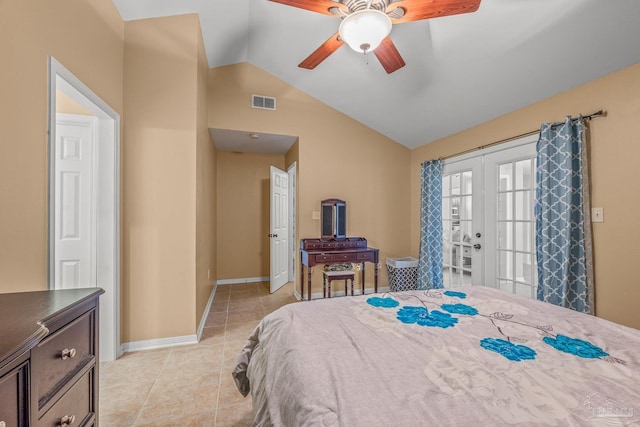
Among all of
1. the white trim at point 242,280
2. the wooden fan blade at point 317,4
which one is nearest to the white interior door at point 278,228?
the white trim at point 242,280

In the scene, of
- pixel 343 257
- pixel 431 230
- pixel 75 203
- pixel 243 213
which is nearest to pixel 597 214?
pixel 431 230

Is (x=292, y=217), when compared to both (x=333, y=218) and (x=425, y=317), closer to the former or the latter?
(x=333, y=218)

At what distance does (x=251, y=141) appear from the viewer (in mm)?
3938

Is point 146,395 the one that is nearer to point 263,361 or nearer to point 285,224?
point 263,361

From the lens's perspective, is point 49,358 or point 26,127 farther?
point 26,127

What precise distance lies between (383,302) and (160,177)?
2.16m

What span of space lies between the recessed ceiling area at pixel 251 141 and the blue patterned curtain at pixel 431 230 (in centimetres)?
194

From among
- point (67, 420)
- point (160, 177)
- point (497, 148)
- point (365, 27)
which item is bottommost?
point (67, 420)

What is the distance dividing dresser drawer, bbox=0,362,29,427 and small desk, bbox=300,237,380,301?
2.74m

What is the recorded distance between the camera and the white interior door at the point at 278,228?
404cm

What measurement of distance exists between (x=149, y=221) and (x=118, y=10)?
1787 millimetres

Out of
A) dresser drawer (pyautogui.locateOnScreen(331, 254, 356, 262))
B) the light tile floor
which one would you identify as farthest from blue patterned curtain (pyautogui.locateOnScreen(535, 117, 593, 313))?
the light tile floor

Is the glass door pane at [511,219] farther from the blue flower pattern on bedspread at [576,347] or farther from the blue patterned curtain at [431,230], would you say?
the blue flower pattern on bedspread at [576,347]

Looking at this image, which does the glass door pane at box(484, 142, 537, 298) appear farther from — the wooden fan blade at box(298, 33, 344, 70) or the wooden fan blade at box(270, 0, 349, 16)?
the wooden fan blade at box(270, 0, 349, 16)
